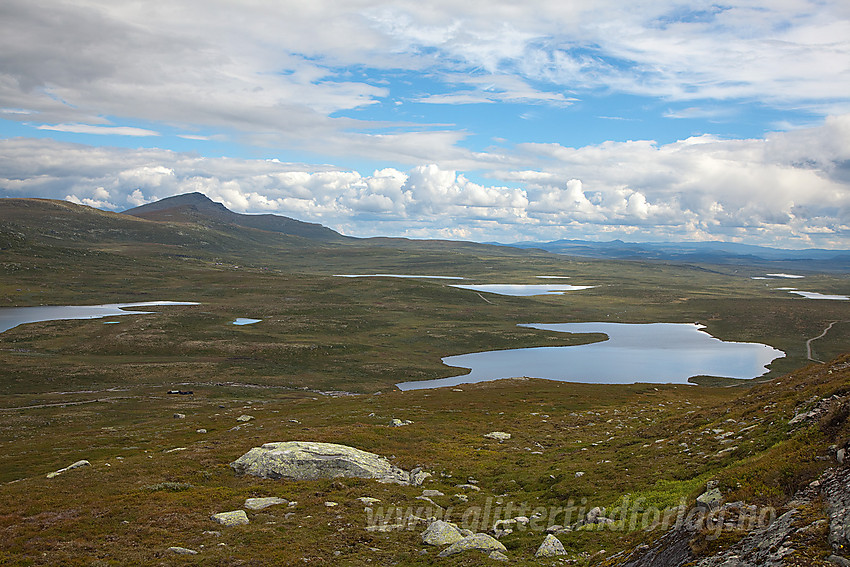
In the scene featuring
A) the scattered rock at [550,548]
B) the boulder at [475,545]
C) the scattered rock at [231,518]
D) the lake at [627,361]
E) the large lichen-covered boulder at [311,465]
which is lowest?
Result: the lake at [627,361]

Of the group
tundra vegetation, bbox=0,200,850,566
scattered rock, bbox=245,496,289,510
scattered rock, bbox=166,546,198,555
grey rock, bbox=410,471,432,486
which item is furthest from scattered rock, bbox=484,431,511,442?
scattered rock, bbox=166,546,198,555

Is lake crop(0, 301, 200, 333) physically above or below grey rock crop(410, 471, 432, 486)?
below

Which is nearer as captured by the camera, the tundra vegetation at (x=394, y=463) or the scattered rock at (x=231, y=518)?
the tundra vegetation at (x=394, y=463)

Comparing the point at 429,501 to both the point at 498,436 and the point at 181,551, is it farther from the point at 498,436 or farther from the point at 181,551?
the point at 498,436

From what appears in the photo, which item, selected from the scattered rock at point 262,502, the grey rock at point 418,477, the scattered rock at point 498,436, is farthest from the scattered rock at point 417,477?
the scattered rock at point 498,436

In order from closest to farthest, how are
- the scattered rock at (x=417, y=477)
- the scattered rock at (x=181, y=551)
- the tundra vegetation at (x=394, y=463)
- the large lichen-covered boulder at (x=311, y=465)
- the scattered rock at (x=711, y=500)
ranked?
the scattered rock at (x=711, y=500)
the tundra vegetation at (x=394, y=463)
the scattered rock at (x=181, y=551)
the scattered rock at (x=417, y=477)
the large lichen-covered boulder at (x=311, y=465)

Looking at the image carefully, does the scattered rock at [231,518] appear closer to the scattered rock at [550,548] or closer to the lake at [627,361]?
the scattered rock at [550,548]

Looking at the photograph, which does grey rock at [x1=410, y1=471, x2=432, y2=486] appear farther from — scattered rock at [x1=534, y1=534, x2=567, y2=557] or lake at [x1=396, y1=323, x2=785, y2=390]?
lake at [x1=396, y1=323, x2=785, y2=390]

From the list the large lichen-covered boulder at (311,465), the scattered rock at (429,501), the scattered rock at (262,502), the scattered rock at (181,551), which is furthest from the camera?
the large lichen-covered boulder at (311,465)
